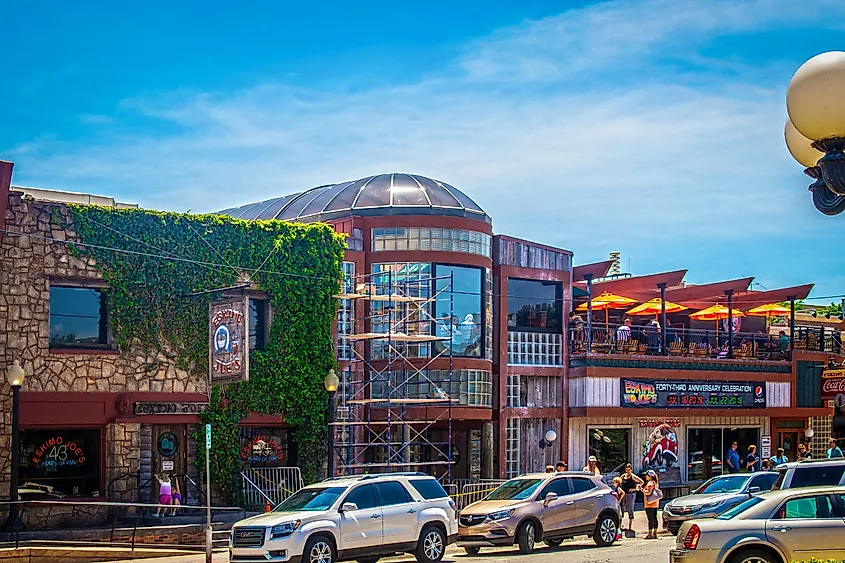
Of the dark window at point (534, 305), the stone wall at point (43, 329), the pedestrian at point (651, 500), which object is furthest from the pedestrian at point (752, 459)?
the stone wall at point (43, 329)

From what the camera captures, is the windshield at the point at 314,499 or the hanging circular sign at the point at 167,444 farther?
the hanging circular sign at the point at 167,444

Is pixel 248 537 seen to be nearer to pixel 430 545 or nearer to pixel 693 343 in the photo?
pixel 430 545

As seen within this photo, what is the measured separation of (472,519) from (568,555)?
207 cm

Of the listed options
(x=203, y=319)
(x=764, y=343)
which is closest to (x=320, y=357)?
(x=203, y=319)

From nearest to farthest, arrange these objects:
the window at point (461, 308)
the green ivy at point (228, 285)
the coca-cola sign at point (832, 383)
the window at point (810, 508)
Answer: the window at point (810, 508) → the green ivy at point (228, 285) → the window at point (461, 308) → the coca-cola sign at point (832, 383)

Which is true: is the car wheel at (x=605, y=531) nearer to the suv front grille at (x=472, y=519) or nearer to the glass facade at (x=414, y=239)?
the suv front grille at (x=472, y=519)

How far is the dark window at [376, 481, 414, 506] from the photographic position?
71.3ft

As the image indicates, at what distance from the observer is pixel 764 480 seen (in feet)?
85.6

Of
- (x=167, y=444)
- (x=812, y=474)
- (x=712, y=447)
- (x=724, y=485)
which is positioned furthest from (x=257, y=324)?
(x=712, y=447)

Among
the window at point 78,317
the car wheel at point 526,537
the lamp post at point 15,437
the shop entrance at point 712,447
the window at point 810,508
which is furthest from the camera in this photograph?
the shop entrance at point 712,447

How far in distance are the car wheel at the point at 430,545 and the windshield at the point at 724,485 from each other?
7563mm

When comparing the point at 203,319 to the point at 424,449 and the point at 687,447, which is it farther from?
the point at 687,447

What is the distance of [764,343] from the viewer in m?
43.3

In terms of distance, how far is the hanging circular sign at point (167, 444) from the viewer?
94.8ft
